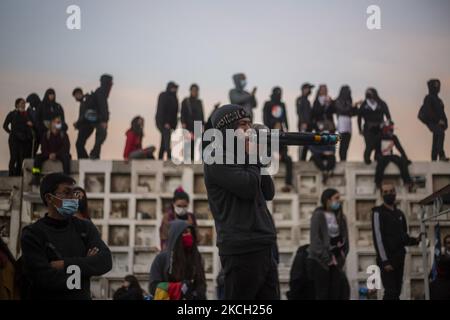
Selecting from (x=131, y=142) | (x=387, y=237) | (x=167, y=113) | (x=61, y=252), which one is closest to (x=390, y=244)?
(x=387, y=237)

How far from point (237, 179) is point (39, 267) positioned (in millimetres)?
1495

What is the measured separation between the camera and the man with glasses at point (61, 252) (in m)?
5.59

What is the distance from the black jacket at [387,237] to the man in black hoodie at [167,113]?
13.5ft

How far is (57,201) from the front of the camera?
5867 millimetres

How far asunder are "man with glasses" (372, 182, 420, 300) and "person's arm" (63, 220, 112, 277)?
4.78m

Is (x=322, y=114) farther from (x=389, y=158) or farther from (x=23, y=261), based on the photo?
(x=23, y=261)

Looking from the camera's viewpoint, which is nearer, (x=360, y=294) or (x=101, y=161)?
(x=360, y=294)

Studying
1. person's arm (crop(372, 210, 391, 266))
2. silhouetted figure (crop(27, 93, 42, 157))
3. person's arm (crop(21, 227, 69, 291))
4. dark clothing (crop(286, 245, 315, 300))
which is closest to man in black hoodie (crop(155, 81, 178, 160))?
silhouetted figure (crop(27, 93, 42, 157))

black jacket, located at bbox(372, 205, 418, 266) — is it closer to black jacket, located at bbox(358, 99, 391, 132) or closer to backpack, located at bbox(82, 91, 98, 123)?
black jacket, located at bbox(358, 99, 391, 132)

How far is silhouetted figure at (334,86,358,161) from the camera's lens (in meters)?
12.7
